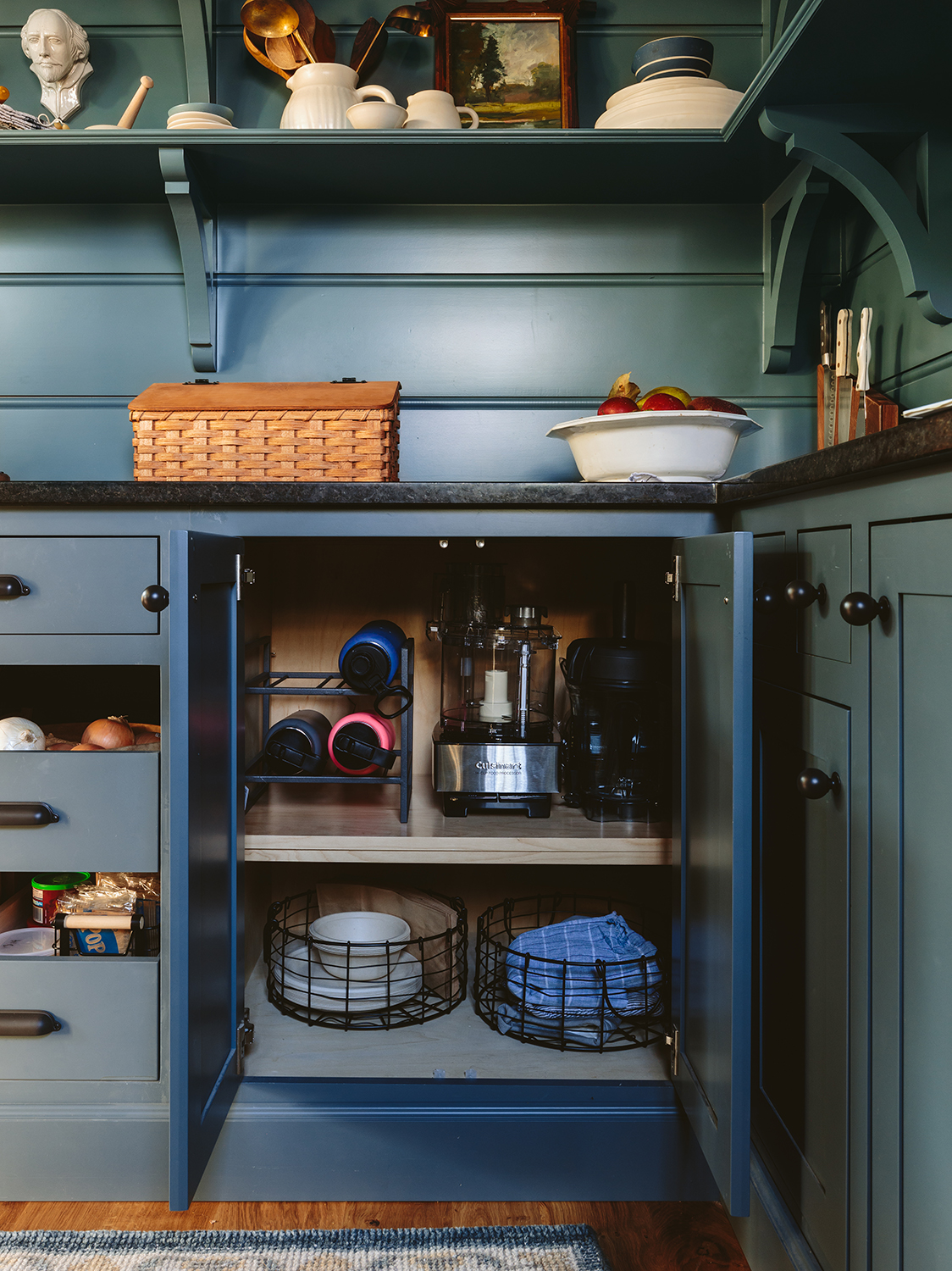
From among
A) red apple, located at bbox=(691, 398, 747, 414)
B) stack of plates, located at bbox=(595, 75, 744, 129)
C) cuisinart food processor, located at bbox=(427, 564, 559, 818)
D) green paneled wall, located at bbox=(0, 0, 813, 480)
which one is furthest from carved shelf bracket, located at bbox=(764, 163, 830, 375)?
cuisinart food processor, located at bbox=(427, 564, 559, 818)

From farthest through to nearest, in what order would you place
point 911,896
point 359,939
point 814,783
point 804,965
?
1. point 359,939
2. point 804,965
3. point 814,783
4. point 911,896

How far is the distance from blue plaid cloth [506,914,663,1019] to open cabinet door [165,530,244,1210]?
1.47ft

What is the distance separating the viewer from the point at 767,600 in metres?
0.99

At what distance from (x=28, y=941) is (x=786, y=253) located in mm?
1686

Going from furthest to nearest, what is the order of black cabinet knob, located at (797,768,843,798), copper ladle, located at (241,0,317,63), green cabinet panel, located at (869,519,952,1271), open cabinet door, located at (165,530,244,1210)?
copper ladle, located at (241,0,317,63), open cabinet door, located at (165,530,244,1210), black cabinet knob, located at (797,768,843,798), green cabinet panel, located at (869,519,952,1271)

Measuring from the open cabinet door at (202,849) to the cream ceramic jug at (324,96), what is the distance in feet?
2.71

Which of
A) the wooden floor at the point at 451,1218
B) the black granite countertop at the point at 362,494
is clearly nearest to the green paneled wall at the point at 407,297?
the black granite countertop at the point at 362,494

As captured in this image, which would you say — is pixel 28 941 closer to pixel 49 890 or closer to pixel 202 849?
pixel 49 890

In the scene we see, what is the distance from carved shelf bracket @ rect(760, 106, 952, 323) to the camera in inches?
47.1

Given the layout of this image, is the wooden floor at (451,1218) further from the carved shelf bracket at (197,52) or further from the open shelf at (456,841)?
the carved shelf bracket at (197,52)

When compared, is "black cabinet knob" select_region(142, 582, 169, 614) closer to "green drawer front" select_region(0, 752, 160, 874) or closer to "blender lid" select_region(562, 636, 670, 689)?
"green drawer front" select_region(0, 752, 160, 874)

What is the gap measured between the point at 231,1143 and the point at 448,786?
1.93ft

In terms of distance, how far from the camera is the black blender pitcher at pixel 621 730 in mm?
1394

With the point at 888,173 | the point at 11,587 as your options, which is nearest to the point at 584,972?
the point at 11,587
